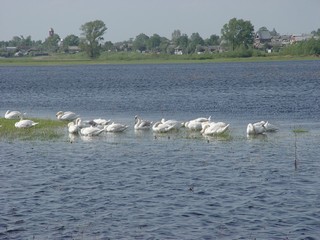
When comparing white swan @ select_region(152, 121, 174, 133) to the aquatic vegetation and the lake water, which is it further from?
the aquatic vegetation

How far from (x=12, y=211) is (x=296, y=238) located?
7698 millimetres

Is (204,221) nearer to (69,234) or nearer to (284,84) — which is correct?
(69,234)

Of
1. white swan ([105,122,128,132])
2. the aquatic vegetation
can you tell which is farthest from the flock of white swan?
the aquatic vegetation

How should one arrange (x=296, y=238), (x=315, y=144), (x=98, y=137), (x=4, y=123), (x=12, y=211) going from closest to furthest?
(x=296, y=238), (x=12, y=211), (x=315, y=144), (x=98, y=137), (x=4, y=123)

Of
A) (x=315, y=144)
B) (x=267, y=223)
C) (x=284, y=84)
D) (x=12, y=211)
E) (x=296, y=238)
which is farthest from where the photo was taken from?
(x=284, y=84)

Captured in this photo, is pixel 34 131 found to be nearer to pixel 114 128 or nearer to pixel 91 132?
pixel 91 132

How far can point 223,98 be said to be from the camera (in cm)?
6141

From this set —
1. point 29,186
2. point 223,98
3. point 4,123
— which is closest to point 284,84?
point 223,98

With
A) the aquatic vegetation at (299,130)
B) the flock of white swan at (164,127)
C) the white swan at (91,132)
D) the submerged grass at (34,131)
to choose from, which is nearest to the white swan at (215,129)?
the flock of white swan at (164,127)

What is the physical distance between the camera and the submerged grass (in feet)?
113

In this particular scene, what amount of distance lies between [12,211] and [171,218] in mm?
4369

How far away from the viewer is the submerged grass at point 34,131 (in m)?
34.5

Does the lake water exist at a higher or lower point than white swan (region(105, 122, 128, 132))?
lower

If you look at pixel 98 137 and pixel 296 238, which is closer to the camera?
pixel 296 238
